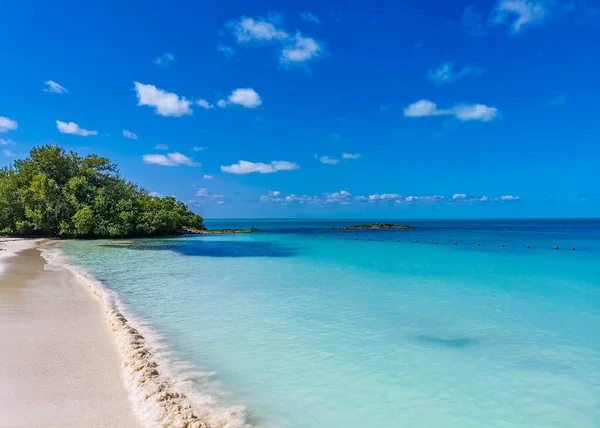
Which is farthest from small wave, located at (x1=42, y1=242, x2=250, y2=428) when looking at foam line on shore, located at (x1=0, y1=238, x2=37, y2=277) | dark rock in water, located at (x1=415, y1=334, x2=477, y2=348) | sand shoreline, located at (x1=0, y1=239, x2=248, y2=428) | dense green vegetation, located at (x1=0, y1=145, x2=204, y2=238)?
dense green vegetation, located at (x1=0, y1=145, x2=204, y2=238)

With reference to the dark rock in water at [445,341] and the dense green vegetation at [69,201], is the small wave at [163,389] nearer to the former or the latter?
the dark rock in water at [445,341]

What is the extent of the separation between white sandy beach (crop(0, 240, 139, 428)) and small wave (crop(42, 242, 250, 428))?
133 mm

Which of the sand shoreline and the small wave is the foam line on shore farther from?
the small wave

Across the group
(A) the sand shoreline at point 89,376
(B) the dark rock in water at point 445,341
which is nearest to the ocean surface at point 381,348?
(B) the dark rock in water at point 445,341

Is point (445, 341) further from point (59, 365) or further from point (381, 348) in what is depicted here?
point (59, 365)

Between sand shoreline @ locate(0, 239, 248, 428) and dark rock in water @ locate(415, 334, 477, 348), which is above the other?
sand shoreline @ locate(0, 239, 248, 428)

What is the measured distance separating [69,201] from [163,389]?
1560 inches

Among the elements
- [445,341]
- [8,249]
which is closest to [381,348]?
[445,341]

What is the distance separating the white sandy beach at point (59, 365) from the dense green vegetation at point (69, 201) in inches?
1250

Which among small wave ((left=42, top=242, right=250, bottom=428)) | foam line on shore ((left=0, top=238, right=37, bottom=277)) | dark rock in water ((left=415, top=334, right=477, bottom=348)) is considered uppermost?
foam line on shore ((left=0, top=238, right=37, bottom=277))

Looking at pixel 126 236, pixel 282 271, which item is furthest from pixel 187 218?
pixel 282 271

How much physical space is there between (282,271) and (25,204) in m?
32.9

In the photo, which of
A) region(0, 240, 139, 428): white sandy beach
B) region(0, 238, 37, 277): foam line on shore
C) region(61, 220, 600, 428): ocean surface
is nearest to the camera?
region(0, 240, 139, 428): white sandy beach

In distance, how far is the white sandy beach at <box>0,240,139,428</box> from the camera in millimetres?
3982
